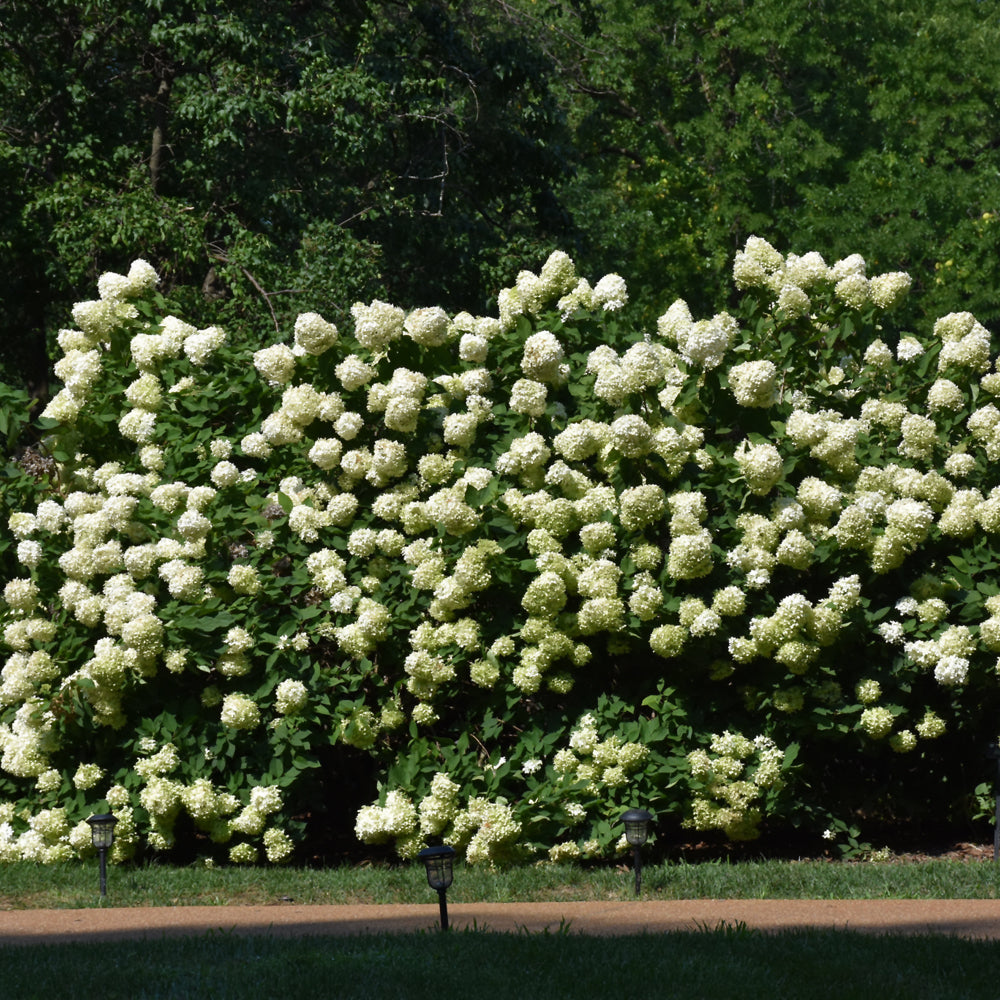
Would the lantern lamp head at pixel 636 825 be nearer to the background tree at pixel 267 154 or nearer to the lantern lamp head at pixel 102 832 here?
the lantern lamp head at pixel 102 832

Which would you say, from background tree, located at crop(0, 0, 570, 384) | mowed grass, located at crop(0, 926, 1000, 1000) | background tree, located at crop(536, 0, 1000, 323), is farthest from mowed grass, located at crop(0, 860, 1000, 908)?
background tree, located at crop(536, 0, 1000, 323)

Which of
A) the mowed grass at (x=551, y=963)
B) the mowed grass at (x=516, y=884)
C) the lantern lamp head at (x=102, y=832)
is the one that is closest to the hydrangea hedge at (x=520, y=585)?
the mowed grass at (x=516, y=884)

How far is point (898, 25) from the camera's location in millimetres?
26141

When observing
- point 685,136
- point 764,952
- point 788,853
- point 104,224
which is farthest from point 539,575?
point 685,136

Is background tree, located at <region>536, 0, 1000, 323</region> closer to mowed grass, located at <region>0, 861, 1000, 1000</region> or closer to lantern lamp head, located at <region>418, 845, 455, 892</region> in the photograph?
lantern lamp head, located at <region>418, 845, 455, 892</region>

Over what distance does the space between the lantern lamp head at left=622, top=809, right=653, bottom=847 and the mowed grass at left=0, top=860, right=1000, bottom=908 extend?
0.92 feet

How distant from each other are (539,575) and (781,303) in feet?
7.12

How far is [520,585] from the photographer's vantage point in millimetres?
7250

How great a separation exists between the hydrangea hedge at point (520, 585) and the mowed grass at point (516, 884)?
205 mm

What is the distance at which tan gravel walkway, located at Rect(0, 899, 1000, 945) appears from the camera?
5637 mm

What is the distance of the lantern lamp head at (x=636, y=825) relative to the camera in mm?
6324

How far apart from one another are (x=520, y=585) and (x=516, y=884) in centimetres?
150

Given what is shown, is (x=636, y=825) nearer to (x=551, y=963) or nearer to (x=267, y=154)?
(x=551, y=963)

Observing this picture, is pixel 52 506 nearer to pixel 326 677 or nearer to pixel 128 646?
pixel 128 646
